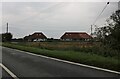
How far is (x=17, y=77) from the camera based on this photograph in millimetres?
11156

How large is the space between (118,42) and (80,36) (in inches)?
3792

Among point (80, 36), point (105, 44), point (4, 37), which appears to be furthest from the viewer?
point (80, 36)

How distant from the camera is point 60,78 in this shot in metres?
10.3

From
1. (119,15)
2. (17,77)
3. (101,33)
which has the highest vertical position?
(119,15)

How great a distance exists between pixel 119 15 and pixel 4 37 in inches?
3321

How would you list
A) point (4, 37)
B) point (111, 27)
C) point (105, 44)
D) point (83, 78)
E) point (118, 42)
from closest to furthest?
point (83, 78)
point (118, 42)
point (105, 44)
point (111, 27)
point (4, 37)

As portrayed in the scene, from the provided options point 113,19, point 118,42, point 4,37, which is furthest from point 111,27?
point 4,37

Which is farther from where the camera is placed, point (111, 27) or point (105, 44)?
point (111, 27)

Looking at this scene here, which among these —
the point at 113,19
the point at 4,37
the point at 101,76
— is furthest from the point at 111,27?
the point at 4,37

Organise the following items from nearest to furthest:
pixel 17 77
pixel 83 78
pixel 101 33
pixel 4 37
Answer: pixel 83 78
pixel 17 77
pixel 101 33
pixel 4 37

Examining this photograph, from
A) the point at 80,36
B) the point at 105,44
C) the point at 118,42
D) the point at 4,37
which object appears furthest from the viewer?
the point at 80,36

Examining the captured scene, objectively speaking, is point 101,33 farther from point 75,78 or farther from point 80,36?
point 80,36

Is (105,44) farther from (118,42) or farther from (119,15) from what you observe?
(119,15)

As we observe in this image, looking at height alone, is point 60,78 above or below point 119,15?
below
